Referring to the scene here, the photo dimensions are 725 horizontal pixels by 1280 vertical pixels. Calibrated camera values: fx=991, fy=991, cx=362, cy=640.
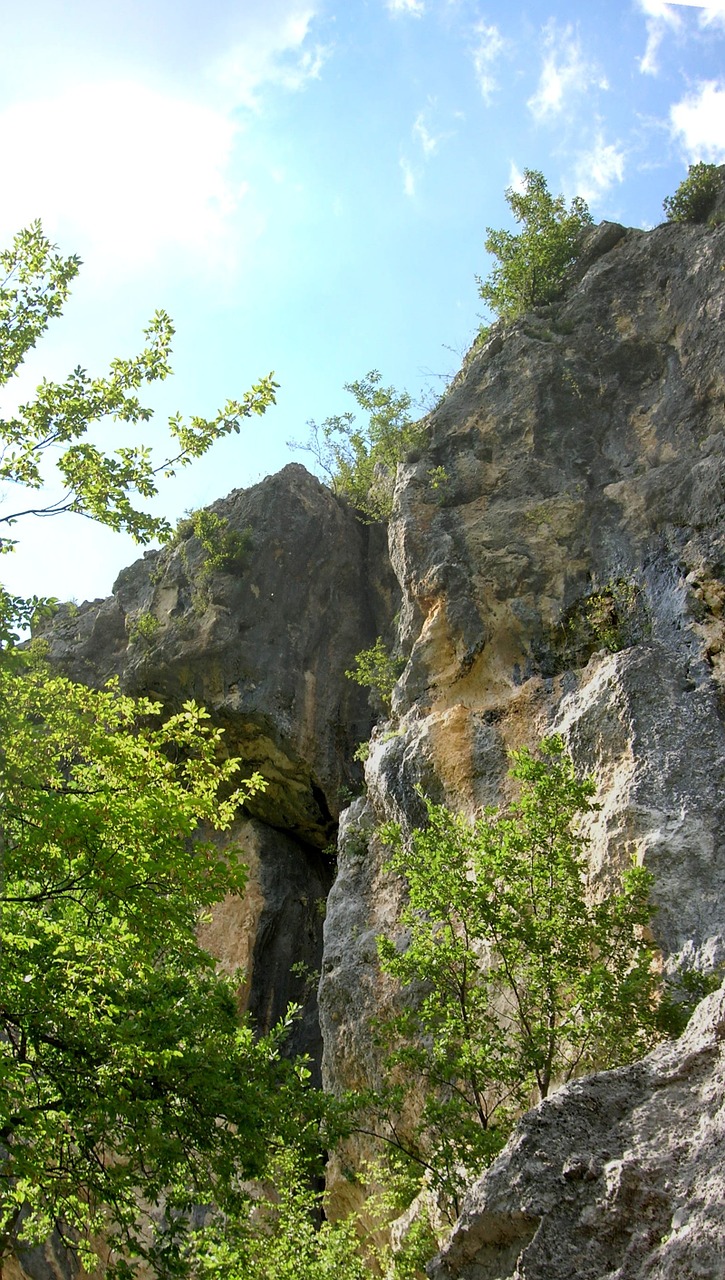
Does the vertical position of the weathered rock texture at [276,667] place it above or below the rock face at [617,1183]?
above

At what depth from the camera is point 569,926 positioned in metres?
8.79

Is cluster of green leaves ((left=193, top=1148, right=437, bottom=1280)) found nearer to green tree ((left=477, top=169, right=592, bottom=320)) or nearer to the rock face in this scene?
the rock face

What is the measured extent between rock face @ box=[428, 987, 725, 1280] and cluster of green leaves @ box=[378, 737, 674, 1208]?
2177 mm

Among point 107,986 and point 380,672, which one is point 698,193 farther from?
point 107,986

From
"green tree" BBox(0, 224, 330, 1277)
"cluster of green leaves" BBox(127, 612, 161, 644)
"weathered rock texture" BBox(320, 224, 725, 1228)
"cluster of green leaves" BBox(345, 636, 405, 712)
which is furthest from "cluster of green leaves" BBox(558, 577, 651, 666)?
"cluster of green leaves" BBox(127, 612, 161, 644)

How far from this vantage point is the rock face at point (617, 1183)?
16.0 ft

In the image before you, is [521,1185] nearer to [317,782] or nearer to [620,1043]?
[620,1043]

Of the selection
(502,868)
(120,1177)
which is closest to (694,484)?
(502,868)

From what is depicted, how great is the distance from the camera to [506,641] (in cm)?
1486

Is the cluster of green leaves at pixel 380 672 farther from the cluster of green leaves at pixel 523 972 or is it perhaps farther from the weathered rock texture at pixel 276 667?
the cluster of green leaves at pixel 523 972

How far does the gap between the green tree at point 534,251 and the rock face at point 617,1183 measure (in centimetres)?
1551

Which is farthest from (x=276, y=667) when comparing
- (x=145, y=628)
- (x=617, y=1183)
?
(x=617, y=1183)

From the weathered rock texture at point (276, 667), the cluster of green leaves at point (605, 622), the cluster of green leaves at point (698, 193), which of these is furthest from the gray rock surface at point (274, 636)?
the cluster of green leaves at point (698, 193)

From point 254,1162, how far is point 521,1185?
269 cm
